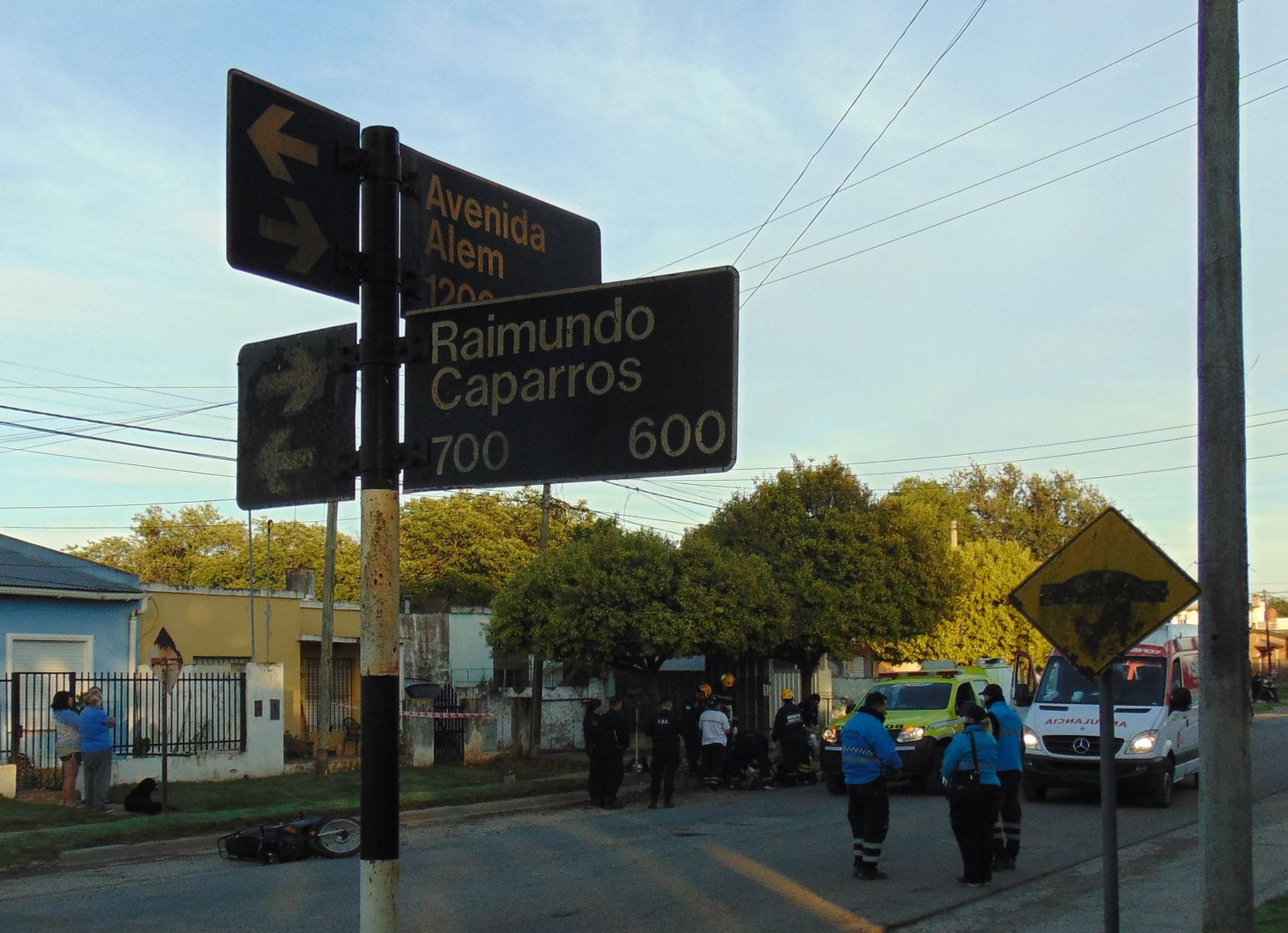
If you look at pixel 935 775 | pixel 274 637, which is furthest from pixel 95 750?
pixel 274 637

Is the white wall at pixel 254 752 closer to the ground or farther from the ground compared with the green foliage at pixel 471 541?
closer to the ground

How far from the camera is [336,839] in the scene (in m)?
14.5

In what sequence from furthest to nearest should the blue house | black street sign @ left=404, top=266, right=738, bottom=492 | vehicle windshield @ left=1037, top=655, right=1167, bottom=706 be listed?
the blue house → vehicle windshield @ left=1037, top=655, right=1167, bottom=706 → black street sign @ left=404, top=266, right=738, bottom=492

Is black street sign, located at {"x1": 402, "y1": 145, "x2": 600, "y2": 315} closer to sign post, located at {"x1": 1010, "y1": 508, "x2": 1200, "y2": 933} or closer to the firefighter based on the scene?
sign post, located at {"x1": 1010, "y1": 508, "x2": 1200, "y2": 933}

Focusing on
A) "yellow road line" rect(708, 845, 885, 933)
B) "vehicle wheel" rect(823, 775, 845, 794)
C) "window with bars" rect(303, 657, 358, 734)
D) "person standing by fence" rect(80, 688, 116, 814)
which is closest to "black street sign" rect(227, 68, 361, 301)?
"yellow road line" rect(708, 845, 885, 933)

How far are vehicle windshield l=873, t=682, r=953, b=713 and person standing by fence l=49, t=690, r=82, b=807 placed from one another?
12240 millimetres

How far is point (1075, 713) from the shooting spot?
63.5 ft

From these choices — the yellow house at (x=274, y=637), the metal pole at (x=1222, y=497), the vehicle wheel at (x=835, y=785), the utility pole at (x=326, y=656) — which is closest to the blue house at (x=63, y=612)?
the yellow house at (x=274, y=637)

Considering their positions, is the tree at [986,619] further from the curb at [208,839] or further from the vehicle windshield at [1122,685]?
the curb at [208,839]

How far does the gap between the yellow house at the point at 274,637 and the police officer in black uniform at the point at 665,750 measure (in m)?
10.6

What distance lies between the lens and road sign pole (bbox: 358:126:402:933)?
4039 millimetres

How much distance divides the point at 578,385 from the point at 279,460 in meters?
1.18

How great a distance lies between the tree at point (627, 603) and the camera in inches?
1021

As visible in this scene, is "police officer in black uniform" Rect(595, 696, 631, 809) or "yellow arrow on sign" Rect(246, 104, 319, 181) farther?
"police officer in black uniform" Rect(595, 696, 631, 809)
